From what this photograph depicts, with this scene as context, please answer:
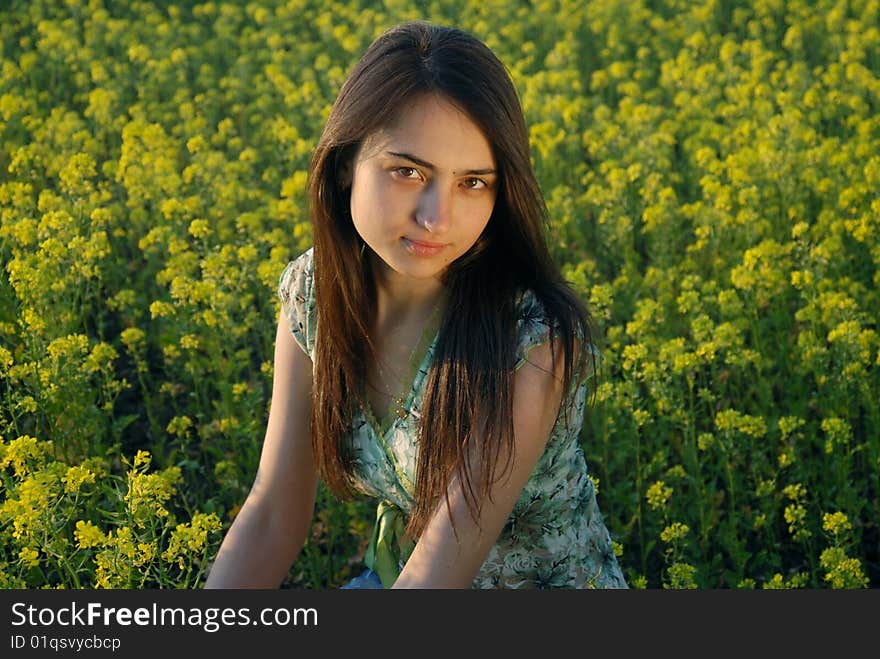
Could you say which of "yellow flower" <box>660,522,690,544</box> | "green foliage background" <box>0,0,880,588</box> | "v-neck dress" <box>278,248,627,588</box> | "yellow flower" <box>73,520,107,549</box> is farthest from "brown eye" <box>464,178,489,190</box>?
"yellow flower" <box>660,522,690,544</box>

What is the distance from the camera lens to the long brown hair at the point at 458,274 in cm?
223

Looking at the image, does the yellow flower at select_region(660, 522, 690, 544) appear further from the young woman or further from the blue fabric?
the blue fabric

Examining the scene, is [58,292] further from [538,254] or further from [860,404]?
[860,404]

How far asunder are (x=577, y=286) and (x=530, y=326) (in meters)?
1.64

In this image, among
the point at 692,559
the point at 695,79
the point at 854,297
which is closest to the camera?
the point at 692,559

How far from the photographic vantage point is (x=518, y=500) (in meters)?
2.62

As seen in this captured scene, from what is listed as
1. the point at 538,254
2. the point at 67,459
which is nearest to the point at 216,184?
the point at 67,459

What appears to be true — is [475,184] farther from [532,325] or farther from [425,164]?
[532,325]

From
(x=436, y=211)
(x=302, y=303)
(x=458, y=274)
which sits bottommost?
(x=302, y=303)

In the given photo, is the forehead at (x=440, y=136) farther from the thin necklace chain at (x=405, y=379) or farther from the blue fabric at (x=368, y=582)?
the blue fabric at (x=368, y=582)

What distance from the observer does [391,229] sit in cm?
229

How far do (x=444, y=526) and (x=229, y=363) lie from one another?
191cm


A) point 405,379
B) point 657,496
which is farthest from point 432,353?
→ point 657,496

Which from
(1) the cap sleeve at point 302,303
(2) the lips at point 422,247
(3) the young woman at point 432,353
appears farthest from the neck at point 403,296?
(2) the lips at point 422,247
